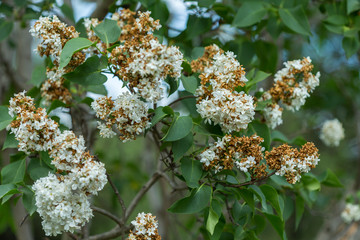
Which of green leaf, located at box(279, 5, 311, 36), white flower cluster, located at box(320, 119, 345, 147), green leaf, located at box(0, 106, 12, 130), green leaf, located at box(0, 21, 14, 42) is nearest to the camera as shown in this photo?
green leaf, located at box(0, 106, 12, 130)

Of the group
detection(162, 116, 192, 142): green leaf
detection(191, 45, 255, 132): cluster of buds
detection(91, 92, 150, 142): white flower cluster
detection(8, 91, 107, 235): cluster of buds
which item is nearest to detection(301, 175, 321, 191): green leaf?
detection(191, 45, 255, 132): cluster of buds

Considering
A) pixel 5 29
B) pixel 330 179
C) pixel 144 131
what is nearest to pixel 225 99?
pixel 144 131

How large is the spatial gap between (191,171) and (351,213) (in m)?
2.26

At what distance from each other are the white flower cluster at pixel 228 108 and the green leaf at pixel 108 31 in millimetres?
358

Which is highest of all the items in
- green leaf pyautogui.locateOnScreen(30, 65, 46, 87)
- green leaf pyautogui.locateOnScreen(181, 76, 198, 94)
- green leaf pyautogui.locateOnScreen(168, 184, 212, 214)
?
green leaf pyautogui.locateOnScreen(181, 76, 198, 94)

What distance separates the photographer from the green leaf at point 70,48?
109 cm

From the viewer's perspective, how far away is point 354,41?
6.43ft

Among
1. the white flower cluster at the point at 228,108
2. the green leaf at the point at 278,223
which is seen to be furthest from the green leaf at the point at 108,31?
the green leaf at the point at 278,223

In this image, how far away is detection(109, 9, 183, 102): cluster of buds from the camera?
3.50 ft

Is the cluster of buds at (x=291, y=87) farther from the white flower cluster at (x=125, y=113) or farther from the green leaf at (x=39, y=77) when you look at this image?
the green leaf at (x=39, y=77)

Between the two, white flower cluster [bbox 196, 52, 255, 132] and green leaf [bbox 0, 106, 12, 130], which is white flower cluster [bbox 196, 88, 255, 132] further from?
green leaf [bbox 0, 106, 12, 130]

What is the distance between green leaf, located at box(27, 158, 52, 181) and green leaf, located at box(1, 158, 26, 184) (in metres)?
0.03

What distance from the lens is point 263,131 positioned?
138 centimetres

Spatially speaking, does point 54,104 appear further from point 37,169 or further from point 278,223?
point 278,223
